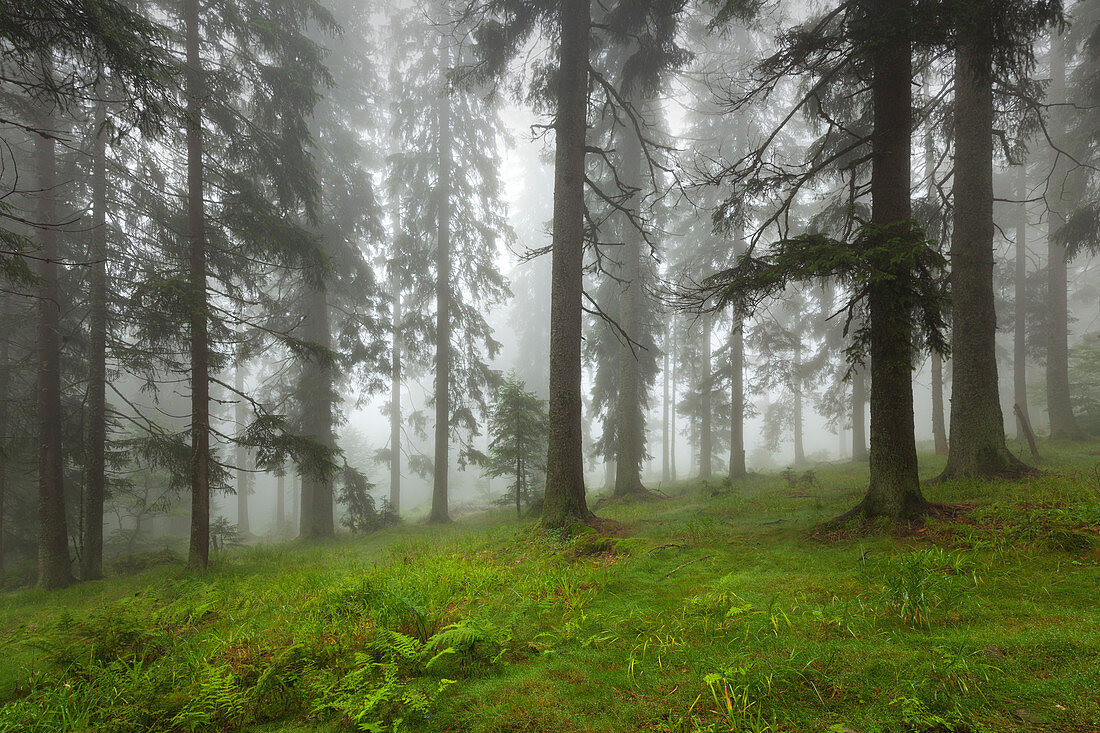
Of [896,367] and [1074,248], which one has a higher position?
[1074,248]

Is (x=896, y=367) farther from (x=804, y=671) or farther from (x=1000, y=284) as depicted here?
(x=1000, y=284)

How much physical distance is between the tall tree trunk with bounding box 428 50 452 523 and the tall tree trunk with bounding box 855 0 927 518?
41.0ft

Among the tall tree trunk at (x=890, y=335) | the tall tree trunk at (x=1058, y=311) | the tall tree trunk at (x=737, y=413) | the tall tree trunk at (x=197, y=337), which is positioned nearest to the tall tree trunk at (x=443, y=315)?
the tall tree trunk at (x=197, y=337)

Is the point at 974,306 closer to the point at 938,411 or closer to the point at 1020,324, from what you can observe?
the point at 938,411

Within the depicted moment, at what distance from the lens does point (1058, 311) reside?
14719 mm

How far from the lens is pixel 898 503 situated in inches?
216

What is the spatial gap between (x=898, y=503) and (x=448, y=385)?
44.0ft

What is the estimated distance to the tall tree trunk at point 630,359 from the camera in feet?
42.4

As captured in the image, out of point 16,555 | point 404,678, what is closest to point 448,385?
point 16,555

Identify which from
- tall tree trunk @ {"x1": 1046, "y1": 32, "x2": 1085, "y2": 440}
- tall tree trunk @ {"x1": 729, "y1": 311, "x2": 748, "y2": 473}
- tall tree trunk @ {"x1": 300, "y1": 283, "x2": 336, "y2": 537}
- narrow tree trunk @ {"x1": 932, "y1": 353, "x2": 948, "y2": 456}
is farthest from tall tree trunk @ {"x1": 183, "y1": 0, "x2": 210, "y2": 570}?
tall tree trunk @ {"x1": 1046, "y1": 32, "x2": 1085, "y2": 440}

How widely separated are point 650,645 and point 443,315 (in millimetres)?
13966

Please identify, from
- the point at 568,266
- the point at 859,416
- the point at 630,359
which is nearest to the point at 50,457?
the point at 568,266

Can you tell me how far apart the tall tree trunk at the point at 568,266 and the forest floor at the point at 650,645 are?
1888 millimetres

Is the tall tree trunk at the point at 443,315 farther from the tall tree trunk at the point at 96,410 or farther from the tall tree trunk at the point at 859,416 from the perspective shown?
the tall tree trunk at the point at 859,416
